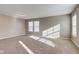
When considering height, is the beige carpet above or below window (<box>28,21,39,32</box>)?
below

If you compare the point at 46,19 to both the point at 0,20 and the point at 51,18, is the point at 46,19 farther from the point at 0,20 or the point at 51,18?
the point at 0,20

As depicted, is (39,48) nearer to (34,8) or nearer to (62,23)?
(34,8)

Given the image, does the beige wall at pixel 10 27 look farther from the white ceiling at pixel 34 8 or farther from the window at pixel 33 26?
the white ceiling at pixel 34 8

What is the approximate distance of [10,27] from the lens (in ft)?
33.7

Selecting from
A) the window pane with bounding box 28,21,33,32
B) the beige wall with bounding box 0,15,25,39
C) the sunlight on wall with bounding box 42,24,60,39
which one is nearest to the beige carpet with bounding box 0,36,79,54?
the beige wall with bounding box 0,15,25,39

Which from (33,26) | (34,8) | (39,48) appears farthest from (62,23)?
(39,48)

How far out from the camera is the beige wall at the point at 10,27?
9.04 metres

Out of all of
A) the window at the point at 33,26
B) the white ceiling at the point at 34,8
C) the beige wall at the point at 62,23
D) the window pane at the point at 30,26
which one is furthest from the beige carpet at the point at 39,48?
the window pane at the point at 30,26

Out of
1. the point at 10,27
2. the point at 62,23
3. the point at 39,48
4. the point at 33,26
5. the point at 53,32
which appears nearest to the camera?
the point at 39,48

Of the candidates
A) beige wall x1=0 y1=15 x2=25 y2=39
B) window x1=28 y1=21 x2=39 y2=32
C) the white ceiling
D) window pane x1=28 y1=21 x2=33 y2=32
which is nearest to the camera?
the white ceiling

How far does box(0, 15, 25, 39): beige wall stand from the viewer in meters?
9.04

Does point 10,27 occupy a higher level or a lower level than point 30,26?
lower

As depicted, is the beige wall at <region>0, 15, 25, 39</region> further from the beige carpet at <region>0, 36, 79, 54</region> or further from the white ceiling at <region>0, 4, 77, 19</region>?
the beige carpet at <region>0, 36, 79, 54</region>
